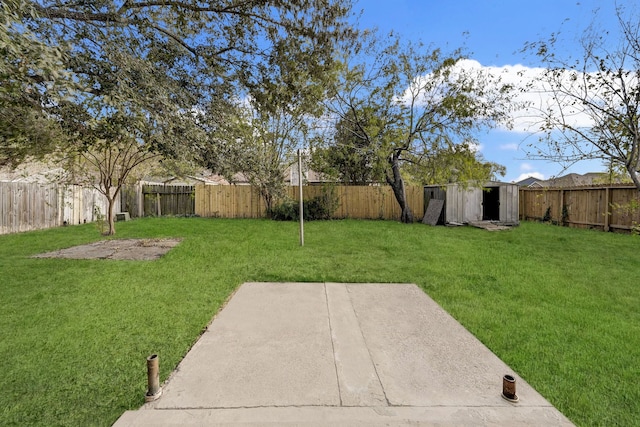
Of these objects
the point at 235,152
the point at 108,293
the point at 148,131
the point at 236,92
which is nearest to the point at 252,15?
the point at 236,92

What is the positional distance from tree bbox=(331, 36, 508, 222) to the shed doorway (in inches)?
115

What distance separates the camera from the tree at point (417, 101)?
1195cm

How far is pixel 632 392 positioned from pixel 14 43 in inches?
182

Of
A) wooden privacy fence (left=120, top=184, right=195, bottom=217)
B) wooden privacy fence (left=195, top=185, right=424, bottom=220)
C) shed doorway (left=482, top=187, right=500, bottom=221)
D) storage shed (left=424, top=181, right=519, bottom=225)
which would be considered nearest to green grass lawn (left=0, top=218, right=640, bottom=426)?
storage shed (left=424, top=181, right=519, bottom=225)

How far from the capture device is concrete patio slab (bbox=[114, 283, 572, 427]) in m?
1.84

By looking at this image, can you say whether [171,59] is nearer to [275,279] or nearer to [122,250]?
[275,279]

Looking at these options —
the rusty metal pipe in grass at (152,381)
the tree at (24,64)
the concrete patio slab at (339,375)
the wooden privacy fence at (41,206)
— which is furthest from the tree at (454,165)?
the rusty metal pipe in grass at (152,381)

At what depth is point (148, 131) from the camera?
3.32m

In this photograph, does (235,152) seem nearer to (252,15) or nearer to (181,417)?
(252,15)

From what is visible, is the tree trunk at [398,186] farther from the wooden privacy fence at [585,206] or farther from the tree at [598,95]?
the tree at [598,95]

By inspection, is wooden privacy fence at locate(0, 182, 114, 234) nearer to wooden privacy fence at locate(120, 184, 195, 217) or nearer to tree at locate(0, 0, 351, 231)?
wooden privacy fence at locate(120, 184, 195, 217)

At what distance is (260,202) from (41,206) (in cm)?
801

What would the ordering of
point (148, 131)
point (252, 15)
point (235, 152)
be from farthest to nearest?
1. point (235, 152)
2. point (252, 15)
3. point (148, 131)

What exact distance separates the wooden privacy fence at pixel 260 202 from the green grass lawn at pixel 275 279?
25.1 ft
